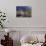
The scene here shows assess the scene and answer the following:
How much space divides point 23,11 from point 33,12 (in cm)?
30

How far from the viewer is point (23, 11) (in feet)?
13.8

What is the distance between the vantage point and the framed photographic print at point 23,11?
13.7ft

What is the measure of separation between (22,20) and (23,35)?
1.49ft

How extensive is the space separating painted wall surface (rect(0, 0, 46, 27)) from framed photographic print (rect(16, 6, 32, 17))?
0.30 feet

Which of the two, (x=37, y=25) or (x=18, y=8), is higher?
(x=18, y=8)

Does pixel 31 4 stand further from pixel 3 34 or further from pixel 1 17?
pixel 3 34

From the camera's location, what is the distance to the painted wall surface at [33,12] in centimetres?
416

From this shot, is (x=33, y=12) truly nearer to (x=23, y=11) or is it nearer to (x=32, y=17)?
(x=32, y=17)

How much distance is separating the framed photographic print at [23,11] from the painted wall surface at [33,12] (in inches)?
3.5

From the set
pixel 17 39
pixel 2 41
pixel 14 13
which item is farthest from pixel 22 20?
pixel 2 41

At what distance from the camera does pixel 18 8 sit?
164 inches

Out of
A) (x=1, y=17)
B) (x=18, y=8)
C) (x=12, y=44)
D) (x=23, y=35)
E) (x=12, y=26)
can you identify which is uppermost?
(x=18, y=8)

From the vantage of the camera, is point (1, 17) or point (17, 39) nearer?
point (1, 17)

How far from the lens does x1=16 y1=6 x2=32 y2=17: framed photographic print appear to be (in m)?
4.17
